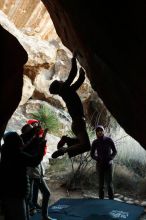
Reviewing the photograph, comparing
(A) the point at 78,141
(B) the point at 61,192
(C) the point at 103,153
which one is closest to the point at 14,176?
(A) the point at 78,141

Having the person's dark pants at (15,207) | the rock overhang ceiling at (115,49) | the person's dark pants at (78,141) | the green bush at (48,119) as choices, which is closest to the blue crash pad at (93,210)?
the person's dark pants at (15,207)

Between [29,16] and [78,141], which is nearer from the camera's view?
[78,141]

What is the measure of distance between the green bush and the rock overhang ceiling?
8.89 m

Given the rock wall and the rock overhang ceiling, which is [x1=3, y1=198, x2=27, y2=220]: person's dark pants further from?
the rock wall

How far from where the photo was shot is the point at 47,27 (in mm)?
19328

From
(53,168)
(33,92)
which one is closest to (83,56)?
(53,168)

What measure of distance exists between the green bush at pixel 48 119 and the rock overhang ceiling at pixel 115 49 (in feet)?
29.2

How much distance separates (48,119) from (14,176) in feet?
31.8

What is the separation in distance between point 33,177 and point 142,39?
3.45m

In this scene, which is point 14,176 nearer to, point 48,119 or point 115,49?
point 115,49

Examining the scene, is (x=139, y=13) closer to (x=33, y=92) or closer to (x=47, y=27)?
(x=33, y=92)

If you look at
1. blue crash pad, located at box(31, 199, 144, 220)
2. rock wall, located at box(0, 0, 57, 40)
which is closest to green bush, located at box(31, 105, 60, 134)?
rock wall, located at box(0, 0, 57, 40)

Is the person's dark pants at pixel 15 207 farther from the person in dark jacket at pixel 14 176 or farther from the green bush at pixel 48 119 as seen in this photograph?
the green bush at pixel 48 119

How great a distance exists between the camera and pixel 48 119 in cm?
1470
